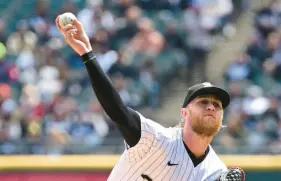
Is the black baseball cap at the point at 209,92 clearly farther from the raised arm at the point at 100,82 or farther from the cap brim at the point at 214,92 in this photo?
the raised arm at the point at 100,82

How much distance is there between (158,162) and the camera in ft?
15.0

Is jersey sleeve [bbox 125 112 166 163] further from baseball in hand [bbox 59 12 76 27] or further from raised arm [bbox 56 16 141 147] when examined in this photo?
baseball in hand [bbox 59 12 76 27]

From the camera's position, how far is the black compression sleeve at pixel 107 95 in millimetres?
4078

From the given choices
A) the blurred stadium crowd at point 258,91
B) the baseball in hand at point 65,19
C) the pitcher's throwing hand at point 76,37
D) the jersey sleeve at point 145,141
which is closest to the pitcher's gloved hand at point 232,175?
the jersey sleeve at point 145,141

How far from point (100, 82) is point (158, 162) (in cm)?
78

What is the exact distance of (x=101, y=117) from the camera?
34.9 feet

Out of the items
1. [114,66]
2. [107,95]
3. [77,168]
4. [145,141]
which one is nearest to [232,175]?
[145,141]

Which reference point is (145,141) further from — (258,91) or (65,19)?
(258,91)

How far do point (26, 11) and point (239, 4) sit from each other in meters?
3.82

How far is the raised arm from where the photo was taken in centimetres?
408

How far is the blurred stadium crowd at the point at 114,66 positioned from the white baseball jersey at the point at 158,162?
4847 millimetres

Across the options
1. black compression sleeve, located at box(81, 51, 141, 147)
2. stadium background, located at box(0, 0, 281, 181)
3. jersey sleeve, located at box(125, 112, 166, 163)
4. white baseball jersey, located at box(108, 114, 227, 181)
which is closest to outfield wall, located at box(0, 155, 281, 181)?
stadium background, located at box(0, 0, 281, 181)

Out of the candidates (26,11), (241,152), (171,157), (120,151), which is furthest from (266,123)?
(171,157)

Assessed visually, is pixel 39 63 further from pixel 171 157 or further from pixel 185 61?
pixel 171 157
